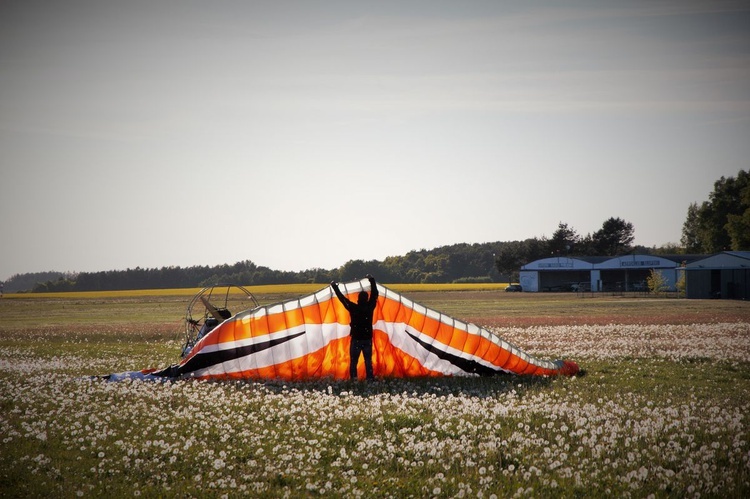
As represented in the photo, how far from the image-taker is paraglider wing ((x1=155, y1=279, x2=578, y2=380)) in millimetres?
16391

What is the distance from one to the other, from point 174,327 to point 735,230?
333 ft

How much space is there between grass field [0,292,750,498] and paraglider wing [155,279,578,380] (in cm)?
77

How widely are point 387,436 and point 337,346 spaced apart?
252 inches

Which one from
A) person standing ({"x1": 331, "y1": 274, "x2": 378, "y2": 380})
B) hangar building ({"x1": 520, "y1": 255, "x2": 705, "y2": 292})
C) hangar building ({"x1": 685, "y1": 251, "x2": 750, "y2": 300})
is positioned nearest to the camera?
person standing ({"x1": 331, "y1": 274, "x2": 378, "y2": 380})

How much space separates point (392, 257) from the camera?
184 m

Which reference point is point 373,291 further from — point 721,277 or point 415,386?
point 721,277

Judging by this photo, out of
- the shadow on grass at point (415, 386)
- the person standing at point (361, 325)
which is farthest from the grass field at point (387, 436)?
the person standing at point (361, 325)

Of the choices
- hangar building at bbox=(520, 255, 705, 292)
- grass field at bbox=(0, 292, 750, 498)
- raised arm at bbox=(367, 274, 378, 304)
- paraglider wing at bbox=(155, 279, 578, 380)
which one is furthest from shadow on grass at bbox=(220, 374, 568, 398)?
hangar building at bbox=(520, 255, 705, 292)

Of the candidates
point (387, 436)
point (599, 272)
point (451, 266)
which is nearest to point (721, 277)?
point (599, 272)

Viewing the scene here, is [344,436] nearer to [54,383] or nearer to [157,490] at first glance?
[157,490]

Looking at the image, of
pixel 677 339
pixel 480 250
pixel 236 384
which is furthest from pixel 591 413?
pixel 480 250

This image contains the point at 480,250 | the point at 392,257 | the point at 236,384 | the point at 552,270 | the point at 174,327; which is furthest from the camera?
the point at 480,250

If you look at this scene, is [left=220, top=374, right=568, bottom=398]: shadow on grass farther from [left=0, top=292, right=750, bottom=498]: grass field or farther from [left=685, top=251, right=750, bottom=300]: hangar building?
[left=685, top=251, right=750, bottom=300]: hangar building

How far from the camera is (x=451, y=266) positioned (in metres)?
180
